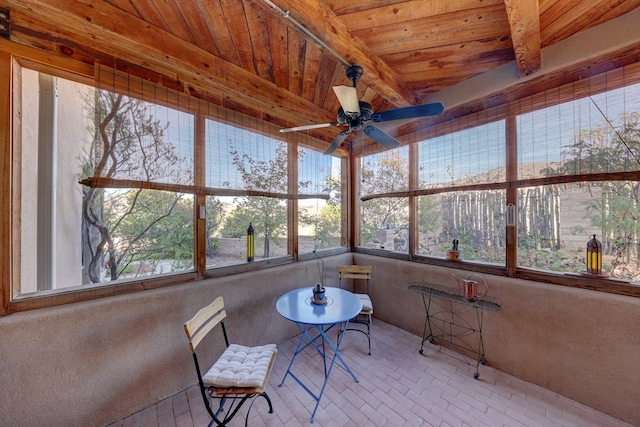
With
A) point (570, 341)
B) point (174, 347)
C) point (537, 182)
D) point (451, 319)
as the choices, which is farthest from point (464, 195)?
point (174, 347)

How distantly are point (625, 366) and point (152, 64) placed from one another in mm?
4492

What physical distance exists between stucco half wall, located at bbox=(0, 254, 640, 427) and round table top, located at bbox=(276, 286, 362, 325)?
53cm

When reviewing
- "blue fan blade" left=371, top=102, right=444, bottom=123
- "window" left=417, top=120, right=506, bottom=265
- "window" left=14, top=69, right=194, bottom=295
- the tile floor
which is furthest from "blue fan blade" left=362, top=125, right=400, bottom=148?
the tile floor

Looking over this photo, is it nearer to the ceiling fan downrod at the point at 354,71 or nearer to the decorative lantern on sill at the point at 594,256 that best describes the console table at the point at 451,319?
the decorative lantern on sill at the point at 594,256

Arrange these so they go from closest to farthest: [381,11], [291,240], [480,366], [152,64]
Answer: [381,11], [152,64], [480,366], [291,240]

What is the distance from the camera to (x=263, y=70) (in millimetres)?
2400

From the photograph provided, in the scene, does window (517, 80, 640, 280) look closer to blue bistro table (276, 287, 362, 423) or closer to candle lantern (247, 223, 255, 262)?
blue bistro table (276, 287, 362, 423)

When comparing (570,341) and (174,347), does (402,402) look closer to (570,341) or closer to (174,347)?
(570,341)

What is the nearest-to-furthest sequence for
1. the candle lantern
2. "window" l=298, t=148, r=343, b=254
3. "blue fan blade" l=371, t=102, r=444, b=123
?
"blue fan blade" l=371, t=102, r=444, b=123
the candle lantern
"window" l=298, t=148, r=343, b=254

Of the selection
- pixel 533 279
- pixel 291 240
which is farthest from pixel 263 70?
pixel 533 279

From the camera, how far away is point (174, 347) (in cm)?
201

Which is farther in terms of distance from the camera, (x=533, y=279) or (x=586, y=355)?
(x=533, y=279)

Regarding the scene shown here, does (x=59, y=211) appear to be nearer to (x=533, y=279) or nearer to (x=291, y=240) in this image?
(x=291, y=240)

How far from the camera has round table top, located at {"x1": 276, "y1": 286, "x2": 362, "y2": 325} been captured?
1884 mm
